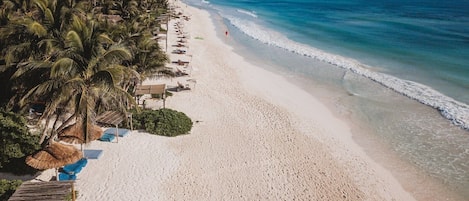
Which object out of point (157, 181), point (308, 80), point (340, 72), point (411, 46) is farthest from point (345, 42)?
point (157, 181)

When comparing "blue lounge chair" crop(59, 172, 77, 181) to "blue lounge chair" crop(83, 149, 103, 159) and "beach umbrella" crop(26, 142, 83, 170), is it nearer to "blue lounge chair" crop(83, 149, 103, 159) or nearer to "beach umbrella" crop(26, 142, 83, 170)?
"beach umbrella" crop(26, 142, 83, 170)

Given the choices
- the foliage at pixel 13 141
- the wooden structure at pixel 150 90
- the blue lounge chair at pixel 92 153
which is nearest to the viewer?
the foliage at pixel 13 141

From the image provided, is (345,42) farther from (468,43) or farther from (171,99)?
(171,99)

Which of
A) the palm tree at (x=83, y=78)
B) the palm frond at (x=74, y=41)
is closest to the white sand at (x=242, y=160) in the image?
the palm tree at (x=83, y=78)

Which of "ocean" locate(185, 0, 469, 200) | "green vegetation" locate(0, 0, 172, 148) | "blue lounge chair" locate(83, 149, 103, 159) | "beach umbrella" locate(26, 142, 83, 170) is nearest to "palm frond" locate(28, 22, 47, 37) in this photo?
"green vegetation" locate(0, 0, 172, 148)

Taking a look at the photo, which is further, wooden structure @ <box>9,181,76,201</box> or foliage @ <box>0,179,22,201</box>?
foliage @ <box>0,179,22,201</box>

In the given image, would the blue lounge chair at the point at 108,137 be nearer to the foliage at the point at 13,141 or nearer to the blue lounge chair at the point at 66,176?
the foliage at the point at 13,141

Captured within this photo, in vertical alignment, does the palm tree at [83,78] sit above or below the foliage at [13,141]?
above
